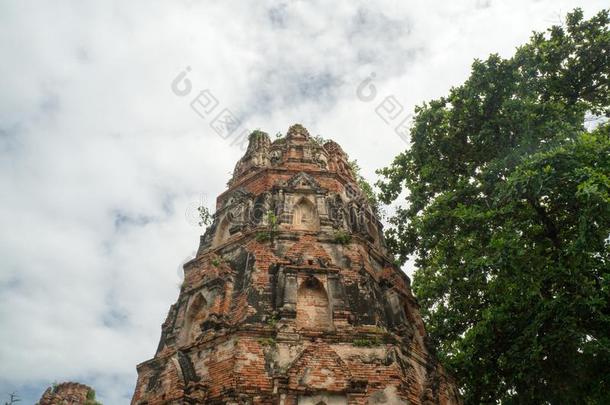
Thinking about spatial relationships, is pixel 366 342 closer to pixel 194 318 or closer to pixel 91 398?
pixel 194 318

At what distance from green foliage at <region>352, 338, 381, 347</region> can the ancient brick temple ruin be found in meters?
0.02

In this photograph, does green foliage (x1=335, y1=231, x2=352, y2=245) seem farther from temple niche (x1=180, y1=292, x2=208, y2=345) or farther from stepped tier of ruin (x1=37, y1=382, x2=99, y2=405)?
stepped tier of ruin (x1=37, y1=382, x2=99, y2=405)

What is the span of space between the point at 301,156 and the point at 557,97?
24.2 feet

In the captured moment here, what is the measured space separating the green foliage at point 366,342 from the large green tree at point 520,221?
90.9 inches

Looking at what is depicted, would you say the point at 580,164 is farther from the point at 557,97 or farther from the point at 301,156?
the point at 301,156

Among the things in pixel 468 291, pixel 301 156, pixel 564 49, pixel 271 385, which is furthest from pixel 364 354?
pixel 564 49

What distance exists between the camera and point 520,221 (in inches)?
374

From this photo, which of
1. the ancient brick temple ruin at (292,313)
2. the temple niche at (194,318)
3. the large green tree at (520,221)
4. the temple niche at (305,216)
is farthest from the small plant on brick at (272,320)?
the large green tree at (520,221)

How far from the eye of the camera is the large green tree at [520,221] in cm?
800

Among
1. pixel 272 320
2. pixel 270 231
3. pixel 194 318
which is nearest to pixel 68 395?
pixel 194 318

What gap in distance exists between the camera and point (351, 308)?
30.3 ft

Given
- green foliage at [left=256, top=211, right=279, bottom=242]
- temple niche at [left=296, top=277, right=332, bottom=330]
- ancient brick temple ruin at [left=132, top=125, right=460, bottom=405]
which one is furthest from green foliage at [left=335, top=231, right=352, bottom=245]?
green foliage at [left=256, top=211, right=279, bottom=242]

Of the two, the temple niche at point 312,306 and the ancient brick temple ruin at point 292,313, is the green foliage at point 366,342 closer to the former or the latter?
the ancient brick temple ruin at point 292,313

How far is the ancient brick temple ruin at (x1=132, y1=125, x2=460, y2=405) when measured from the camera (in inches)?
310
